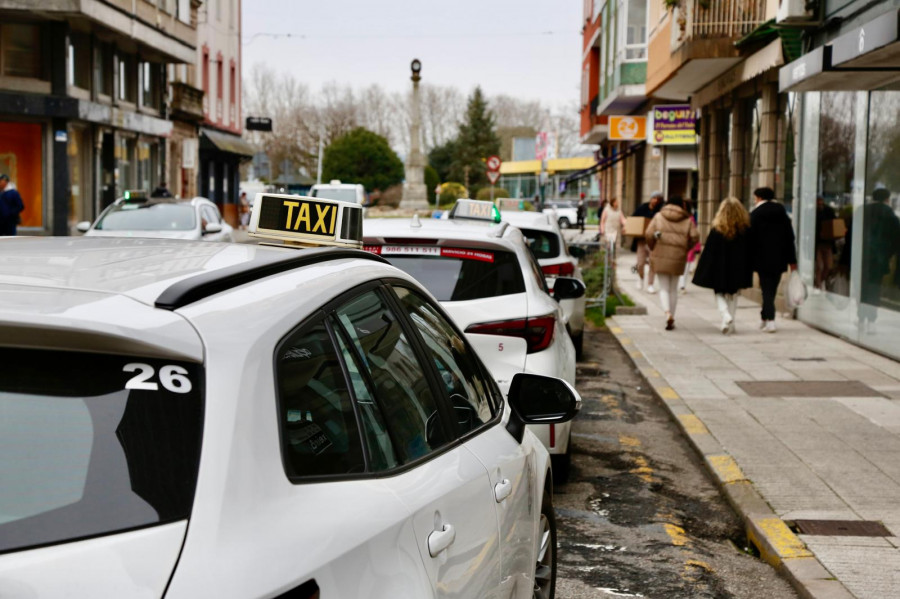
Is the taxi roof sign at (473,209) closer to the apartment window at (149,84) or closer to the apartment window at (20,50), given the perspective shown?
the apartment window at (20,50)

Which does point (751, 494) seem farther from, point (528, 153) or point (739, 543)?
point (528, 153)

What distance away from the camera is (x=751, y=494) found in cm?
702

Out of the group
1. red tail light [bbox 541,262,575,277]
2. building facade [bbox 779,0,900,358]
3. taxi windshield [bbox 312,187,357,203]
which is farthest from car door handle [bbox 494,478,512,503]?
taxi windshield [bbox 312,187,357,203]

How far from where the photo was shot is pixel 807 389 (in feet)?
36.3

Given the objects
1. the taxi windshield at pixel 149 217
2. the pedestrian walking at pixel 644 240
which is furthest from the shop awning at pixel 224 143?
the taxi windshield at pixel 149 217

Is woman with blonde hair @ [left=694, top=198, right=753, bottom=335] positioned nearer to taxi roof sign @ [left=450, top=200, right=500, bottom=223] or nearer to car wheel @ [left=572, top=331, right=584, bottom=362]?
car wheel @ [left=572, top=331, right=584, bottom=362]

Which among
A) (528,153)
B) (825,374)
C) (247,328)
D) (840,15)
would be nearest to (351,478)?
(247,328)

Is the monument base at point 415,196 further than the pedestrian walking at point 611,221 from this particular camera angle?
Yes

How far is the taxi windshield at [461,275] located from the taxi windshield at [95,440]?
16.4ft

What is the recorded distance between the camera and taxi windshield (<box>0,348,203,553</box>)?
1830 mm

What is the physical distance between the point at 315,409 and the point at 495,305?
468 cm

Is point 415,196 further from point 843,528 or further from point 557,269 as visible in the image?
point 843,528

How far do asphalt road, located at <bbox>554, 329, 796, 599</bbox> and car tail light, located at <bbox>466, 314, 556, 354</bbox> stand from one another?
0.96 m

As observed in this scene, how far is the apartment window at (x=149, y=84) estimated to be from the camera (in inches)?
1506
